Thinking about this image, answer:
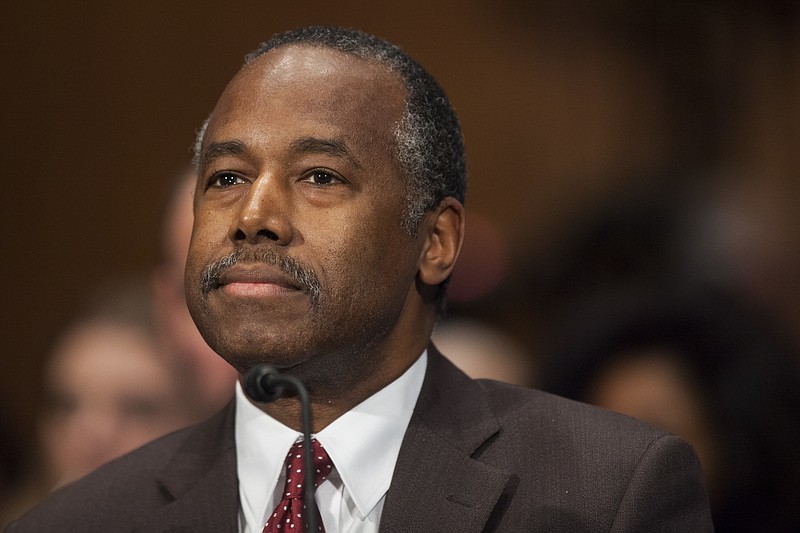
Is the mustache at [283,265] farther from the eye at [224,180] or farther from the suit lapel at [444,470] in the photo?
the suit lapel at [444,470]

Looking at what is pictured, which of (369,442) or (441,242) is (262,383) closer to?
(369,442)

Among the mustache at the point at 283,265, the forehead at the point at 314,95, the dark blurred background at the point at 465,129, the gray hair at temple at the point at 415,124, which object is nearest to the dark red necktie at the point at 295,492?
the mustache at the point at 283,265

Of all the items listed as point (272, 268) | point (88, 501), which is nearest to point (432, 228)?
point (272, 268)

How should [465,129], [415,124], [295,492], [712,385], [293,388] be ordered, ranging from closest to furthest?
[293,388], [295,492], [415,124], [712,385], [465,129]

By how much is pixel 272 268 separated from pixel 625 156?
3296 mm

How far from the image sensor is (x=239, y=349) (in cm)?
208

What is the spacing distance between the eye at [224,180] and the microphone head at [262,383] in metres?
0.49

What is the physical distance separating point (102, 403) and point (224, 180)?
Answer: 1.53 m

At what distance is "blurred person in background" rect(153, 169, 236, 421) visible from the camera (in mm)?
3529

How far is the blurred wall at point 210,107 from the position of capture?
5.06 metres

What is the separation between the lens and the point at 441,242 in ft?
7.80

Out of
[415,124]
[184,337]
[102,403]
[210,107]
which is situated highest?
[210,107]

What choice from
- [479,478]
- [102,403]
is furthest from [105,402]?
[479,478]

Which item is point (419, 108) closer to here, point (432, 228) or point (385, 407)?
point (432, 228)
